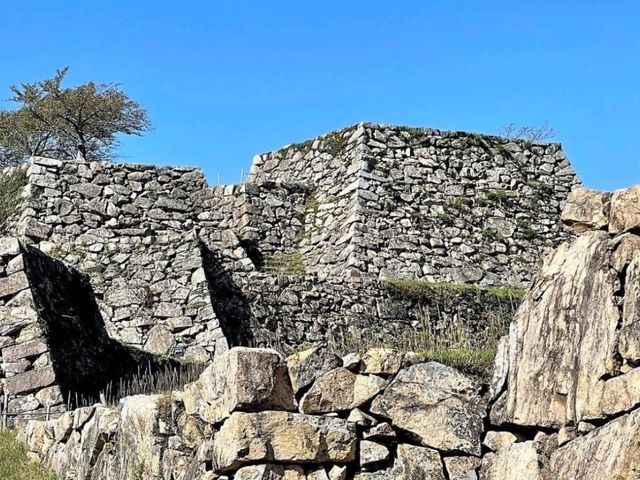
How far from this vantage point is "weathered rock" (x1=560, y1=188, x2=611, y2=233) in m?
6.38

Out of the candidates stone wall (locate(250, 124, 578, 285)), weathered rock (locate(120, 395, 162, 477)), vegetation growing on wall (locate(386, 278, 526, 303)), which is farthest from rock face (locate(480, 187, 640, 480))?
stone wall (locate(250, 124, 578, 285))

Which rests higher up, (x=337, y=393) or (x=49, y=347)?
(x=49, y=347)

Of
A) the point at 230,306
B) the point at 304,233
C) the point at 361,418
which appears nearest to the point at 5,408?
the point at 230,306

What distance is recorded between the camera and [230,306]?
655 inches

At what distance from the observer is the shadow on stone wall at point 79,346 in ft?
40.3

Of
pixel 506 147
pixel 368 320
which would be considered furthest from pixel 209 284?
pixel 506 147

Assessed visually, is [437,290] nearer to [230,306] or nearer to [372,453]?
[230,306]

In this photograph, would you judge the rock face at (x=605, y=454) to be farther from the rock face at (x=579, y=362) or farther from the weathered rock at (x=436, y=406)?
the weathered rock at (x=436, y=406)

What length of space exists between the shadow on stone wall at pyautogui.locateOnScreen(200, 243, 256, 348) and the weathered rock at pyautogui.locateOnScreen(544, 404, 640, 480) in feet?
32.7

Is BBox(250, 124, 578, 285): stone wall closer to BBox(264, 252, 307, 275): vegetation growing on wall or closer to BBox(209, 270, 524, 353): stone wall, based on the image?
BBox(264, 252, 307, 275): vegetation growing on wall

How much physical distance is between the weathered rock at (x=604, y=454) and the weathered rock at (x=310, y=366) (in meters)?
1.84

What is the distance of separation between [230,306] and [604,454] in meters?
11.5

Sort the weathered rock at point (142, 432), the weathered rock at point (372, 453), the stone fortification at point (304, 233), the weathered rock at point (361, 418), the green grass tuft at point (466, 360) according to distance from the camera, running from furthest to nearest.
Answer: the stone fortification at point (304, 233), the weathered rock at point (142, 432), the green grass tuft at point (466, 360), the weathered rock at point (361, 418), the weathered rock at point (372, 453)

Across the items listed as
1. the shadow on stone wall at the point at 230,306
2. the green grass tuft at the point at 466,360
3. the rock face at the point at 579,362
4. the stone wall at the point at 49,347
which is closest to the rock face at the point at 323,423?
the rock face at the point at 579,362
